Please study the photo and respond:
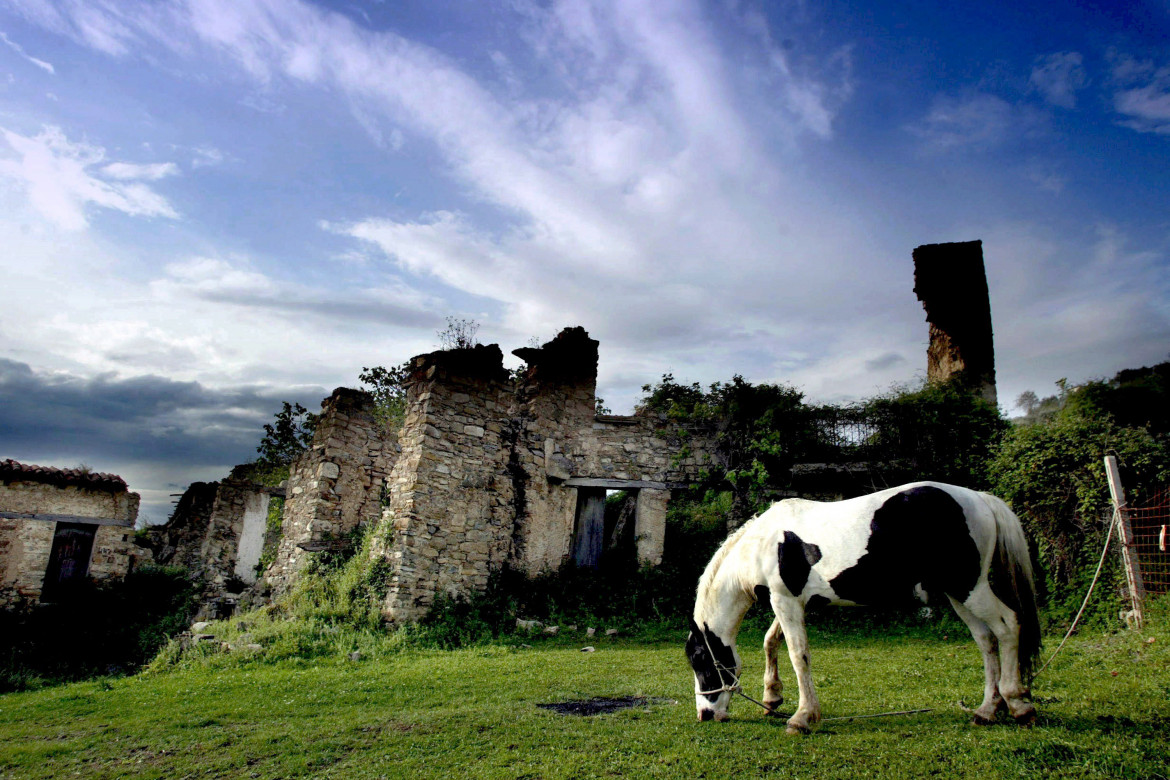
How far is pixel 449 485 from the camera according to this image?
11.7m

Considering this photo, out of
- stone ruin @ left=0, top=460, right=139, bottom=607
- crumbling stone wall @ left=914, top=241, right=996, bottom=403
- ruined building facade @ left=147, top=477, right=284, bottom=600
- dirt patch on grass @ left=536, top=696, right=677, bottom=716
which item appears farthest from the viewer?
ruined building facade @ left=147, top=477, right=284, bottom=600

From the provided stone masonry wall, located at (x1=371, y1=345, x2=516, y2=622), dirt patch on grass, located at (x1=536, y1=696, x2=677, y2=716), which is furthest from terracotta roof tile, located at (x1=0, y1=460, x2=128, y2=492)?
dirt patch on grass, located at (x1=536, y1=696, x2=677, y2=716)

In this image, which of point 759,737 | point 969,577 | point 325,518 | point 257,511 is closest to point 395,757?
point 759,737

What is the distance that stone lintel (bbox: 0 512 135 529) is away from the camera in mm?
15656

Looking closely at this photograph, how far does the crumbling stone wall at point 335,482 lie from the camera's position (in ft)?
41.2

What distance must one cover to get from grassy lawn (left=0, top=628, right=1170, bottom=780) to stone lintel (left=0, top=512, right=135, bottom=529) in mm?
9367

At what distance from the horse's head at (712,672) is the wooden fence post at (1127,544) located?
5.90m

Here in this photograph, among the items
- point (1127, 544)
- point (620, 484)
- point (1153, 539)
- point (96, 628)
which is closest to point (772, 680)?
point (1127, 544)

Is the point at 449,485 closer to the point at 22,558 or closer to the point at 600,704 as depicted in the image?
the point at 600,704

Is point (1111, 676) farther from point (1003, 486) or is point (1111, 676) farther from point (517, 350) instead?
point (517, 350)

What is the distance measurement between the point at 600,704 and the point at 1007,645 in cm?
366

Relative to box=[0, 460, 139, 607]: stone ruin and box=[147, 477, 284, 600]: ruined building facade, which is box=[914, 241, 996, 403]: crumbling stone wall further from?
box=[0, 460, 139, 607]: stone ruin

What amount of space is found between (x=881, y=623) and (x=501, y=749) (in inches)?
333

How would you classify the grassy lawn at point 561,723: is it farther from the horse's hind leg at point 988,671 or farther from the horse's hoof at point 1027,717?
the horse's hind leg at point 988,671
